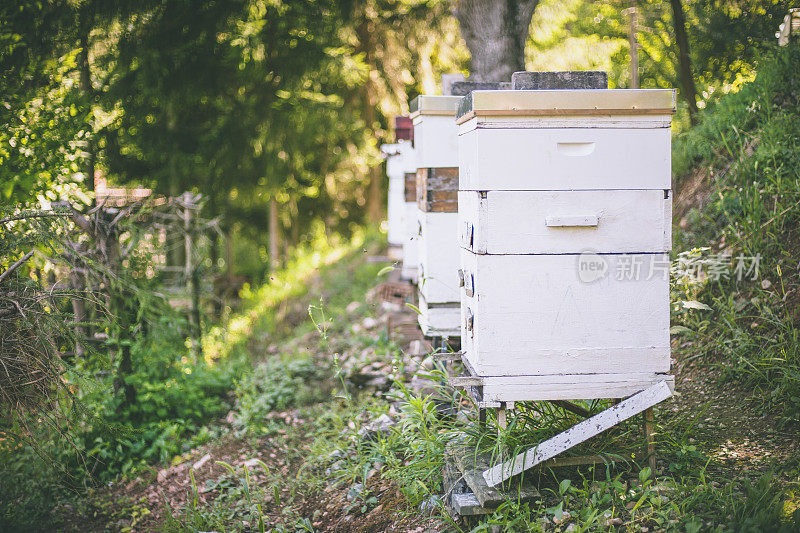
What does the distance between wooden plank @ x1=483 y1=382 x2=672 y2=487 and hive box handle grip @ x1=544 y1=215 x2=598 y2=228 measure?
0.83 meters

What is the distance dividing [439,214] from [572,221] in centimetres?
134

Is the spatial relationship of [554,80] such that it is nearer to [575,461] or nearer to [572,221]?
[572,221]

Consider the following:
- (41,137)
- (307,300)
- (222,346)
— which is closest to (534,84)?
(41,137)

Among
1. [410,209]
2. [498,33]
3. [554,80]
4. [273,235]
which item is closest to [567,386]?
[554,80]

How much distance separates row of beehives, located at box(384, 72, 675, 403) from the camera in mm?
2754

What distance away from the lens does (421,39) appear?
11.1 metres

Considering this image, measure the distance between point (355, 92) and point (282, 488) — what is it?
9.14 meters

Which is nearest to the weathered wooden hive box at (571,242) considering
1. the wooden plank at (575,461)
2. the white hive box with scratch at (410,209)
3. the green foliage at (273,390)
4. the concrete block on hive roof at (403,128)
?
the wooden plank at (575,461)

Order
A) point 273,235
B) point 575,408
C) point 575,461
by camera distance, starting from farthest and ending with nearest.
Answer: point 273,235
point 575,408
point 575,461

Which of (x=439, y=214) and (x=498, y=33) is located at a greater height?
(x=498, y=33)

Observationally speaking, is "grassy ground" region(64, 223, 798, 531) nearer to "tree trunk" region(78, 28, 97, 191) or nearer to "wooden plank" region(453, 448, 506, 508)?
"wooden plank" region(453, 448, 506, 508)

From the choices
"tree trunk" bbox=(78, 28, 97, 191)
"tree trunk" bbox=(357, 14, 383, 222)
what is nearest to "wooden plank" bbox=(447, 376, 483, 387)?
"tree trunk" bbox=(78, 28, 97, 191)

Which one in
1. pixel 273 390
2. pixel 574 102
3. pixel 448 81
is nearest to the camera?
pixel 574 102

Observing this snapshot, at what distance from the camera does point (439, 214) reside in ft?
13.1
